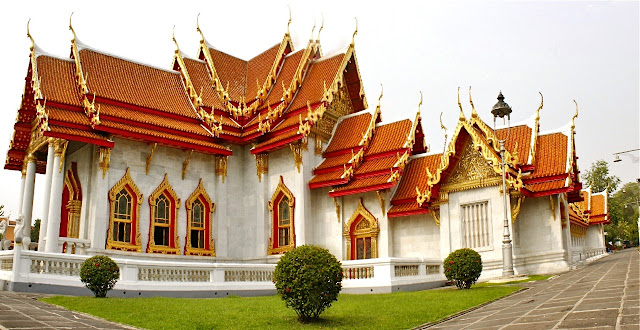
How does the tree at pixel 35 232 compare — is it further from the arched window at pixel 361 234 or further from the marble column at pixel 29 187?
the arched window at pixel 361 234

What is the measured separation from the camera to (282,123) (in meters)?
25.1

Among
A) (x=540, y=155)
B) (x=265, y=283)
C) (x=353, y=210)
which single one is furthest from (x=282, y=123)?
(x=540, y=155)

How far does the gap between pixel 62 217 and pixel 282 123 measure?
355 inches

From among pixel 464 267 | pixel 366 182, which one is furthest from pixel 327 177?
pixel 464 267

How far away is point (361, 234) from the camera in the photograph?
2258 centimetres

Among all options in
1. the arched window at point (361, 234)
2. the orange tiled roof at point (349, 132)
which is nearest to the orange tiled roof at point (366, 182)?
the arched window at point (361, 234)

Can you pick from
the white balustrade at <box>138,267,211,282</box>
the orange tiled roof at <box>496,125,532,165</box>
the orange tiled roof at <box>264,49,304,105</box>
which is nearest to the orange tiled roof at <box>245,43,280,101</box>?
the orange tiled roof at <box>264,49,304,105</box>

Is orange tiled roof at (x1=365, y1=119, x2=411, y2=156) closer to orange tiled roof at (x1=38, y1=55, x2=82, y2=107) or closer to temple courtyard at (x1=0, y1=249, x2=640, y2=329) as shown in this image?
temple courtyard at (x1=0, y1=249, x2=640, y2=329)

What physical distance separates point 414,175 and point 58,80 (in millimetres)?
13423

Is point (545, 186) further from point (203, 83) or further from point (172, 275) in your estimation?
point (203, 83)

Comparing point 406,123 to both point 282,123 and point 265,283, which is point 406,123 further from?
point 265,283

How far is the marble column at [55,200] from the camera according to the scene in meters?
18.9

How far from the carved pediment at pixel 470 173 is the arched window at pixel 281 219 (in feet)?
20.3

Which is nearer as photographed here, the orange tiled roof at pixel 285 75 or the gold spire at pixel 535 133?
the gold spire at pixel 535 133
